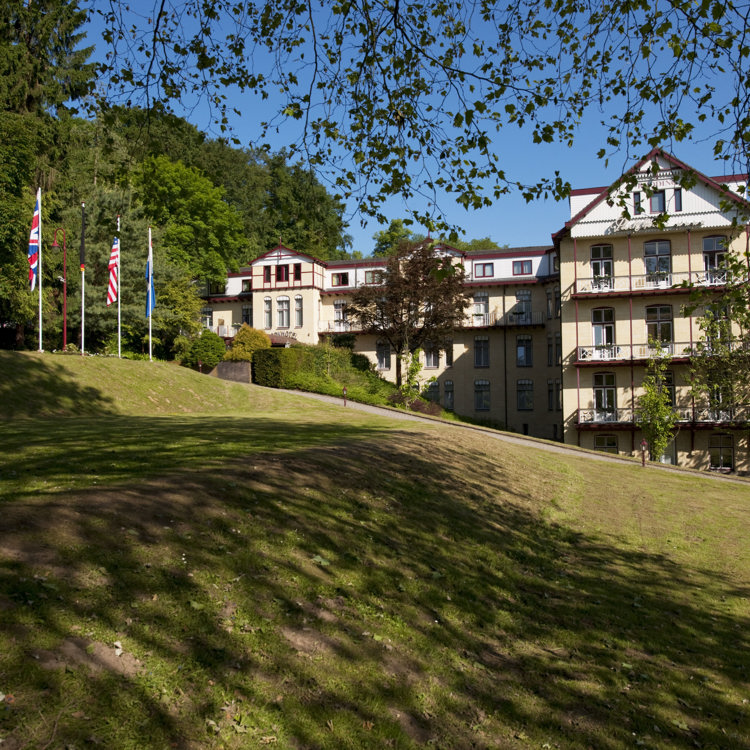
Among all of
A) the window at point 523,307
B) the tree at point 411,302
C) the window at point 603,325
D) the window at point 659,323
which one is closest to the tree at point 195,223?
the tree at point 411,302

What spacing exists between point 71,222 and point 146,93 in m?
41.4

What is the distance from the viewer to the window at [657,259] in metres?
38.3

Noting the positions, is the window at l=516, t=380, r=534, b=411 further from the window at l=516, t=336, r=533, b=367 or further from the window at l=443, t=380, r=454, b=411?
the window at l=443, t=380, r=454, b=411

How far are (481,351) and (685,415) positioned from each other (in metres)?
16.9

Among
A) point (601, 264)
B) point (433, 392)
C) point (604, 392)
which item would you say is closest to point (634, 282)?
point (601, 264)

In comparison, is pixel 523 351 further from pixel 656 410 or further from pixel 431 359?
pixel 656 410

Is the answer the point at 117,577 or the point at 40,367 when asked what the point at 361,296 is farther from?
the point at 117,577

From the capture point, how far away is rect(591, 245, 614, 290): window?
39.1m

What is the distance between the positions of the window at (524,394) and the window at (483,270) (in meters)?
8.68

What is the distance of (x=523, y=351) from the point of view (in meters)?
49.5

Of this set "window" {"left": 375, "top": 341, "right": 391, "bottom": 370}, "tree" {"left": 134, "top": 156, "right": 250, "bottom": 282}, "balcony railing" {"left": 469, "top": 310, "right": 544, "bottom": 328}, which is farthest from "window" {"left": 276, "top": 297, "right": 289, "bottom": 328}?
"balcony railing" {"left": 469, "top": 310, "right": 544, "bottom": 328}

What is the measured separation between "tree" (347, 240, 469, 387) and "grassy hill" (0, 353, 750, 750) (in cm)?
3129

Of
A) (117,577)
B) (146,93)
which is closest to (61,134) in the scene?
(146,93)

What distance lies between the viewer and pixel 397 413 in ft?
A: 124
